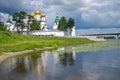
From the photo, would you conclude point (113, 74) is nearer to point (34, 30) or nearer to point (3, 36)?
point (3, 36)

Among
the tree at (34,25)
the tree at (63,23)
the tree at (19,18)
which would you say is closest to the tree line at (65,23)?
→ the tree at (63,23)

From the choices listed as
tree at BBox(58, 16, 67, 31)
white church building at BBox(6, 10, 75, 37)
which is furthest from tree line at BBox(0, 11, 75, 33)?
white church building at BBox(6, 10, 75, 37)

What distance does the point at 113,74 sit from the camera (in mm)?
27766

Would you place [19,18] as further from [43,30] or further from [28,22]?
[43,30]

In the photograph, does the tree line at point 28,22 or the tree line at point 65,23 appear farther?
the tree line at point 65,23

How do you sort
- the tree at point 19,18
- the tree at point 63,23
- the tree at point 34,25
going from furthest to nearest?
1. the tree at point 63,23
2. the tree at point 34,25
3. the tree at point 19,18

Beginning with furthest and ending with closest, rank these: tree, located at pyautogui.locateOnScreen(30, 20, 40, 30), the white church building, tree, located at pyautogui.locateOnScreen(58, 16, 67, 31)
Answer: tree, located at pyautogui.locateOnScreen(58, 16, 67, 31), the white church building, tree, located at pyautogui.locateOnScreen(30, 20, 40, 30)

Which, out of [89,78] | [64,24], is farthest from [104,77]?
[64,24]

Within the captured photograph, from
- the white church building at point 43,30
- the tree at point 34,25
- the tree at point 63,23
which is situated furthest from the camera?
the tree at point 63,23

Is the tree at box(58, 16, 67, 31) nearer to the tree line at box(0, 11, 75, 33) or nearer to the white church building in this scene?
the tree line at box(0, 11, 75, 33)

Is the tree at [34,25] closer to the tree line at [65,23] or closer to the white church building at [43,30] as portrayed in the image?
the white church building at [43,30]

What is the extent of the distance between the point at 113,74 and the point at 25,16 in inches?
3785

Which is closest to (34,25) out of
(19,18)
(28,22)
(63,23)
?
(28,22)

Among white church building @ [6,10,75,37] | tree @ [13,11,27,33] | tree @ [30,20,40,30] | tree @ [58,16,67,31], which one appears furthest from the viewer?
tree @ [58,16,67,31]
